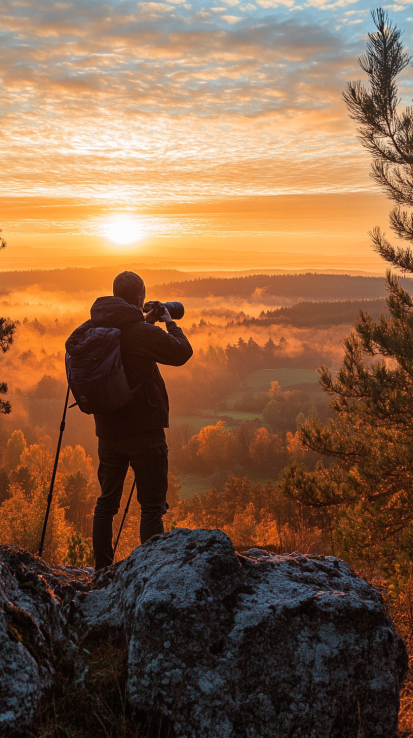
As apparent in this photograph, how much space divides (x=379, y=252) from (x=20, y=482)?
63878 mm

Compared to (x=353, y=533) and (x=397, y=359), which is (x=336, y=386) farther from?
(x=353, y=533)

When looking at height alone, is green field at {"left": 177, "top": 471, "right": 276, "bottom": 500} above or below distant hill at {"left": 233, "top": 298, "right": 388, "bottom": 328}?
below

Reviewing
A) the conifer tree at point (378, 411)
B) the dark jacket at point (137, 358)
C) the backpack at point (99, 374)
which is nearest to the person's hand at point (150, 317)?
the dark jacket at point (137, 358)

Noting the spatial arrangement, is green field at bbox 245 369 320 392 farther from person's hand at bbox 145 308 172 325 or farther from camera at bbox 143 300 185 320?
person's hand at bbox 145 308 172 325

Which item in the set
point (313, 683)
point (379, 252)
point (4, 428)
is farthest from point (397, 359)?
point (4, 428)

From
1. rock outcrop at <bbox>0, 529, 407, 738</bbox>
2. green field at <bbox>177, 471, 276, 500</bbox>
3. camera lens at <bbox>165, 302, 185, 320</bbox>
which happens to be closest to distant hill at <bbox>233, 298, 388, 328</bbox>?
green field at <bbox>177, 471, 276, 500</bbox>

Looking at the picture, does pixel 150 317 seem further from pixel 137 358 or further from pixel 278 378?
pixel 278 378

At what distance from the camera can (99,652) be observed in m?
2.59

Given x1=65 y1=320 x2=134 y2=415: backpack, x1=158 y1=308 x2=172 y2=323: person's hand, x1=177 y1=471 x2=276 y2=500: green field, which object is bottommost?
x1=177 y1=471 x2=276 y2=500: green field

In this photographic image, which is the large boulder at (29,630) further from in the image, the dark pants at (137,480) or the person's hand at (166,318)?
the person's hand at (166,318)

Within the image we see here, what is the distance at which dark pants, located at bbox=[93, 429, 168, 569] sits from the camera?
368 centimetres

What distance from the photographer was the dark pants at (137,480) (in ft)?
12.1

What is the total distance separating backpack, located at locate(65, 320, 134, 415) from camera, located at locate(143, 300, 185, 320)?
1.74 feet

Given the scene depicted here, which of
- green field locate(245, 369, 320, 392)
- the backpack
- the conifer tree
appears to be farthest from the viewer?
green field locate(245, 369, 320, 392)
